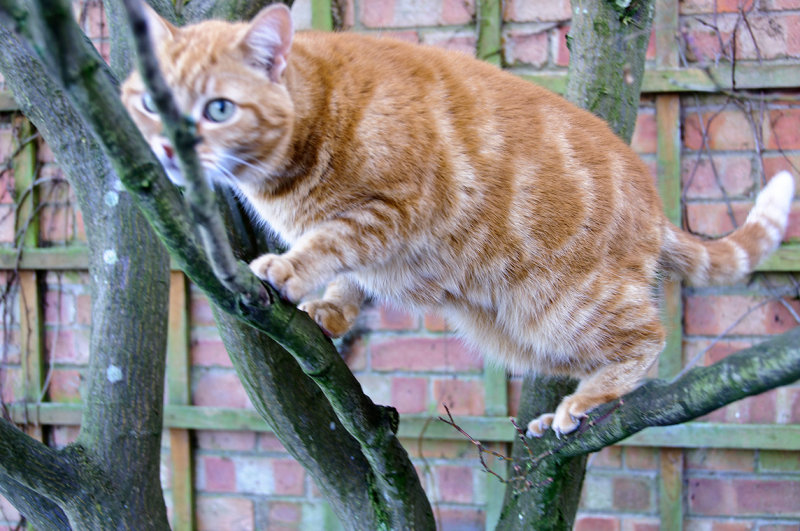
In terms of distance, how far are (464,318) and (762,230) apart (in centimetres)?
76

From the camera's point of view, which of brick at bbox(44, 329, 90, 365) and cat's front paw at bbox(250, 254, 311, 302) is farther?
brick at bbox(44, 329, 90, 365)

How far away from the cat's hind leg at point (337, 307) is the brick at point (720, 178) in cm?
130

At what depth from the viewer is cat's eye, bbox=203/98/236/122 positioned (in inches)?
47.8

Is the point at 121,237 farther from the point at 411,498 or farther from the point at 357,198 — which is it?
the point at 411,498

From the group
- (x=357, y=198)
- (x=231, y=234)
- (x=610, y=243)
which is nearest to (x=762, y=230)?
(x=610, y=243)

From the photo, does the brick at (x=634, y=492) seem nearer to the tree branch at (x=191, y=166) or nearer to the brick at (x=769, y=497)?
the brick at (x=769, y=497)

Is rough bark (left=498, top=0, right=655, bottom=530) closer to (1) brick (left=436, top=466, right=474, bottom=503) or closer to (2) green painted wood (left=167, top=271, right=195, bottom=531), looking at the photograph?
(1) brick (left=436, top=466, right=474, bottom=503)

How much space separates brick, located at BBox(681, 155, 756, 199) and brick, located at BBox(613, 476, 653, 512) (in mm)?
1000

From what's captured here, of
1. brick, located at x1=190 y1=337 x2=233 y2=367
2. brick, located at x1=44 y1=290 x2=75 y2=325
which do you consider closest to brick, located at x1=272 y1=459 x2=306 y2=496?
brick, located at x1=190 y1=337 x2=233 y2=367

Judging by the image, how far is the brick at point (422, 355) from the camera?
2.48 metres

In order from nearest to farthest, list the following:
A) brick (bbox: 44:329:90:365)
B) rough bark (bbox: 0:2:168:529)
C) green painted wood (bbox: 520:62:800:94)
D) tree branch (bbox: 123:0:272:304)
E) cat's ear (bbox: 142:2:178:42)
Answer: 1. tree branch (bbox: 123:0:272:304)
2. cat's ear (bbox: 142:2:178:42)
3. rough bark (bbox: 0:2:168:529)
4. green painted wood (bbox: 520:62:800:94)
5. brick (bbox: 44:329:90:365)

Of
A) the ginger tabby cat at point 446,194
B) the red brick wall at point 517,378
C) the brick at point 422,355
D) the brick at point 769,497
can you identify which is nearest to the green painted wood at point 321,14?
the red brick wall at point 517,378

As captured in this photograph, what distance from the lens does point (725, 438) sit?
2.30 metres

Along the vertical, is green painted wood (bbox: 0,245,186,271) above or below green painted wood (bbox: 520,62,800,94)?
below
